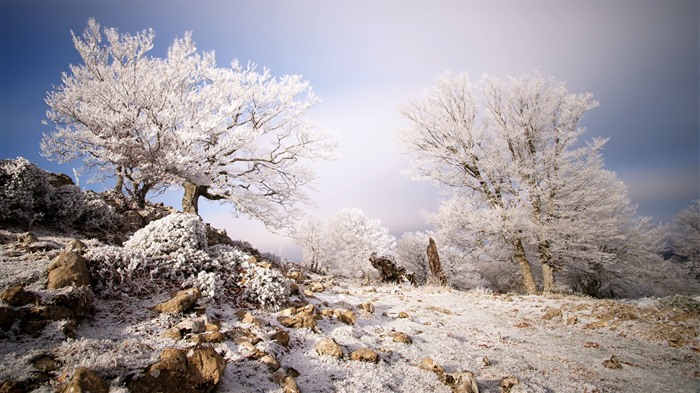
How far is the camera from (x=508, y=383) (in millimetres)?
2785

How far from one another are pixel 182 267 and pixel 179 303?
122cm

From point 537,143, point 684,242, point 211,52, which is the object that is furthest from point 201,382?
point 684,242

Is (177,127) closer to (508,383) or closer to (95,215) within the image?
(95,215)

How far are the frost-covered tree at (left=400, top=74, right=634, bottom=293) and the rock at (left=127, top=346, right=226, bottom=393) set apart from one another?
30.8 feet

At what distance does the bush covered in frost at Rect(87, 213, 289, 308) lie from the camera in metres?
3.84

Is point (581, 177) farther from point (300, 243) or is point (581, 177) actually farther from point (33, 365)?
point (300, 243)

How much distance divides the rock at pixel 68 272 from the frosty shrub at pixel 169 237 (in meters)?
1.11

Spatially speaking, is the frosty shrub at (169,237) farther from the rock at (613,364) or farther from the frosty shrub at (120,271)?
the rock at (613,364)

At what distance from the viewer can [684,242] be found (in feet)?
74.4

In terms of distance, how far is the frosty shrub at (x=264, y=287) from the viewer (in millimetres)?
4570

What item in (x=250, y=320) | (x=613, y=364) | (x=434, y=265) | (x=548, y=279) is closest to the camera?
(x=613, y=364)

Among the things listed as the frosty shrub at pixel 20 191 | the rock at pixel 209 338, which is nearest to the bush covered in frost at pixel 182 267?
the rock at pixel 209 338

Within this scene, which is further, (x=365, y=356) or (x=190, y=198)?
(x=190, y=198)

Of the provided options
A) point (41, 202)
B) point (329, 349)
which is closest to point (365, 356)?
point (329, 349)
